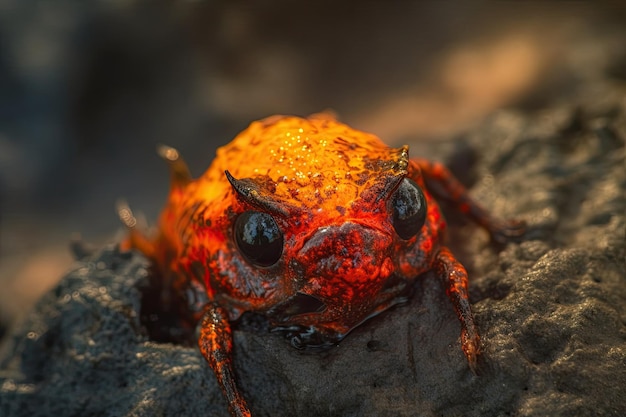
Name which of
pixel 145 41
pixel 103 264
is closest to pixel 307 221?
pixel 103 264

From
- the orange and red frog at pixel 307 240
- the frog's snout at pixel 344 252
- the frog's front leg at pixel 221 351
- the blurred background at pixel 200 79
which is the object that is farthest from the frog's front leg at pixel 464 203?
the blurred background at pixel 200 79

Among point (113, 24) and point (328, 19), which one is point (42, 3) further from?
point (328, 19)

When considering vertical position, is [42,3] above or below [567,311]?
above

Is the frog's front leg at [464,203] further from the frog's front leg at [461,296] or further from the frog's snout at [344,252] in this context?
the frog's snout at [344,252]

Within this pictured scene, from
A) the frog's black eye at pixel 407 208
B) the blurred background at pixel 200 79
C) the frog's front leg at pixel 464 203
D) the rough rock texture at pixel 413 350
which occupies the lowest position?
the rough rock texture at pixel 413 350

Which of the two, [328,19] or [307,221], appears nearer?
[307,221]

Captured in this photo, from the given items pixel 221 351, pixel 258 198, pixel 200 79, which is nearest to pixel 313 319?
pixel 221 351
